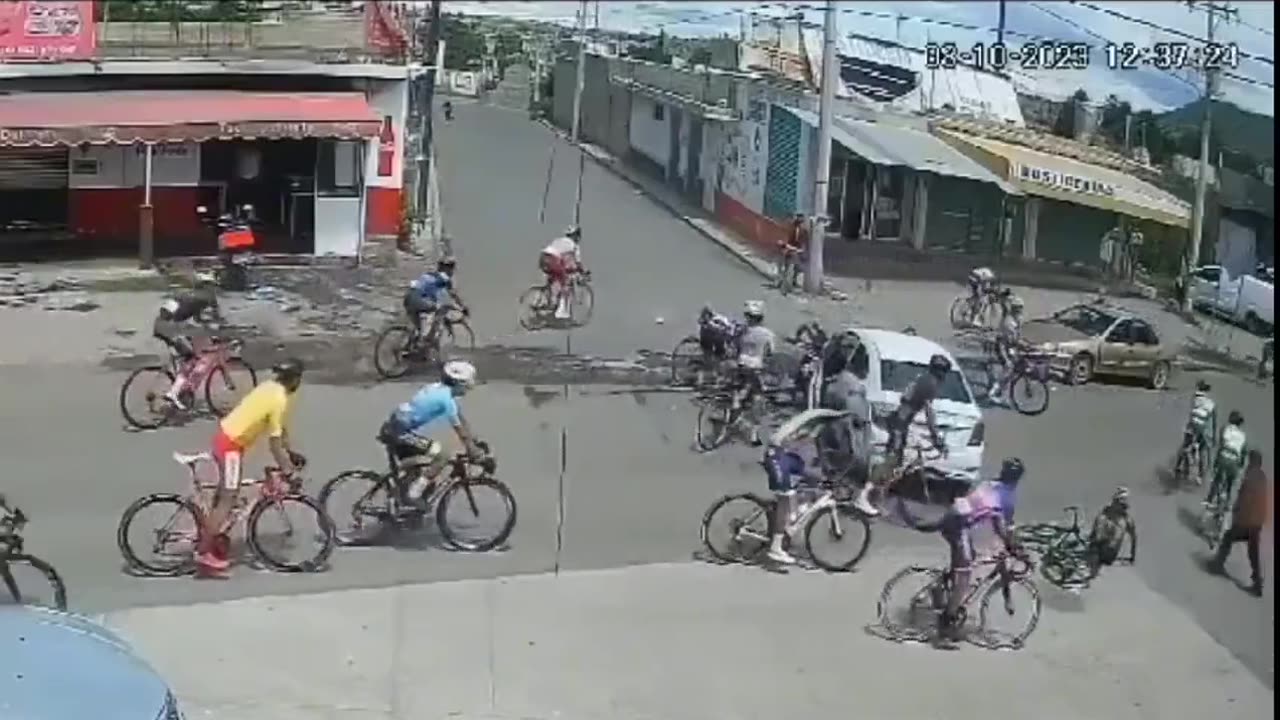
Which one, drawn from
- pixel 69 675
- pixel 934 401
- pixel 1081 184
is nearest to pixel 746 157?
pixel 934 401

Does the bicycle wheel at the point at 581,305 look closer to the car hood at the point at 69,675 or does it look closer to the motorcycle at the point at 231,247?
the motorcycle at the point at 231,247

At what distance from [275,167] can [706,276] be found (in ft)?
7.72

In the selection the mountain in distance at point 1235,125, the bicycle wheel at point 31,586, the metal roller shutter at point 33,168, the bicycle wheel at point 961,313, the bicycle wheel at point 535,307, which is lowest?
the bicycle wheel at point 31,586

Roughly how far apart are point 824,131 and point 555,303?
5.73ft

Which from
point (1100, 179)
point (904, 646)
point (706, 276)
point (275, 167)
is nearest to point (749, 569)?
point (904, 646)

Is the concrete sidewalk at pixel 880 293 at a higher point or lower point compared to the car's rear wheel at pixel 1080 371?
higher

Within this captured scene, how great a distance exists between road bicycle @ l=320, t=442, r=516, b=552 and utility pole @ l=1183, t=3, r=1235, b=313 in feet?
11.3

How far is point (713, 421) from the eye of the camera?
978cm

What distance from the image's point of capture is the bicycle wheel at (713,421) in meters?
9.73

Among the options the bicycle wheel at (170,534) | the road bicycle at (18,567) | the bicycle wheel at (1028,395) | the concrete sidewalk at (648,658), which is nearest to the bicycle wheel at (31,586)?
the road bicycle at (18,567)

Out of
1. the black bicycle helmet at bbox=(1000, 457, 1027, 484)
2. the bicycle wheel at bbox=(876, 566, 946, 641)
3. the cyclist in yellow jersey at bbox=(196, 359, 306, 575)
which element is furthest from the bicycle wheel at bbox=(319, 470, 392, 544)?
the black bicycle helmet at bbox=(1000, 457, 1027, 484)

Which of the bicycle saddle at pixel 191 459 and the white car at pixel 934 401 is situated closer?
the bicycle saddle at pixel 191 459

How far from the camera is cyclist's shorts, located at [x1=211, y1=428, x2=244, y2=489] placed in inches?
312

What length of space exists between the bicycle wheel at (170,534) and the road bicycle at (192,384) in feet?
3.68
